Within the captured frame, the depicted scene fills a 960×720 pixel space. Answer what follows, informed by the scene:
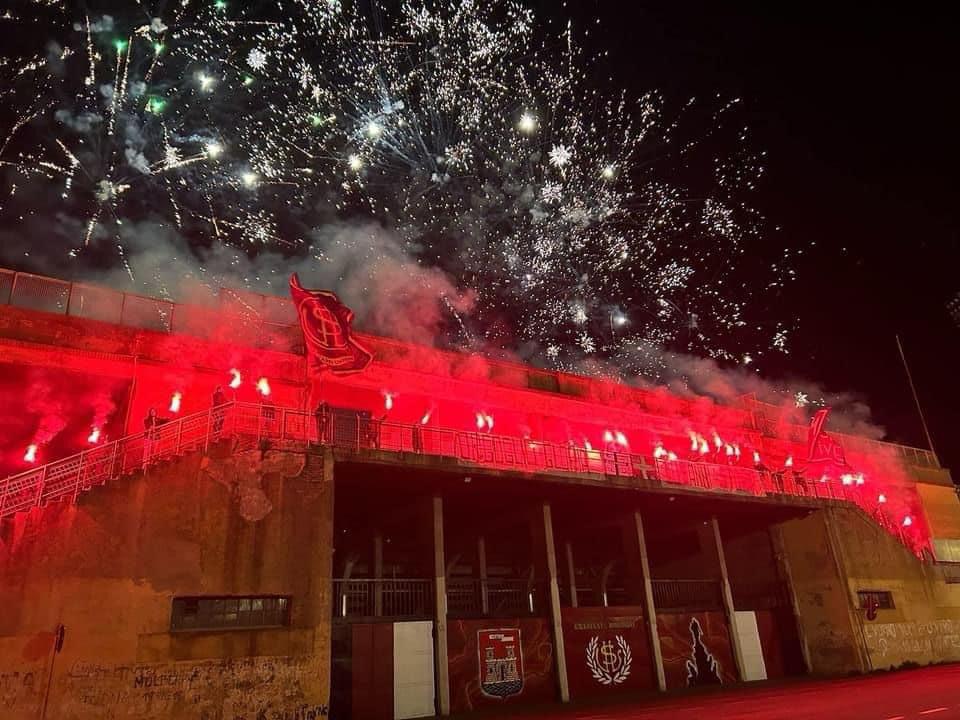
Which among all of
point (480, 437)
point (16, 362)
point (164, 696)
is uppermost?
point (16, 362)

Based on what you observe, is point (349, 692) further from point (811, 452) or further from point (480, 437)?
point (811, 452)

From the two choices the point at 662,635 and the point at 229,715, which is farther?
the point at 662,635

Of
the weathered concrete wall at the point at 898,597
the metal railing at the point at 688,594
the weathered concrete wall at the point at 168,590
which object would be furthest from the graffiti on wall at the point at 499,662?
the weathered concrete wall at the point at 898,597

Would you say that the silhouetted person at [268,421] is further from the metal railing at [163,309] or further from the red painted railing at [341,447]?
the metal railing at [163,309]

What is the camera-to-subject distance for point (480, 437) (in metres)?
20.5

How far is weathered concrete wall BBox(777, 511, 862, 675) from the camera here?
964 inches

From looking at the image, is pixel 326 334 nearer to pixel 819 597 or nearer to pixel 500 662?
pixel 500 662

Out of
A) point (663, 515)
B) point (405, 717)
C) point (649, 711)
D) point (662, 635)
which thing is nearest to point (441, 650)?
point (405, 717)

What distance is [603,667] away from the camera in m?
20.8

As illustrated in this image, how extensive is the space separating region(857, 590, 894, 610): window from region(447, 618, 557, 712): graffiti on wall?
13.5 metres

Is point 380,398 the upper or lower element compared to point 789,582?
upper

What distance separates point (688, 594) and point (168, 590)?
60.0 feet

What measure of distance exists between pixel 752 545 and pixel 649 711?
42.2 feet

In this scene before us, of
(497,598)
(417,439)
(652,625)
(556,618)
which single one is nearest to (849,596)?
(652,625)
